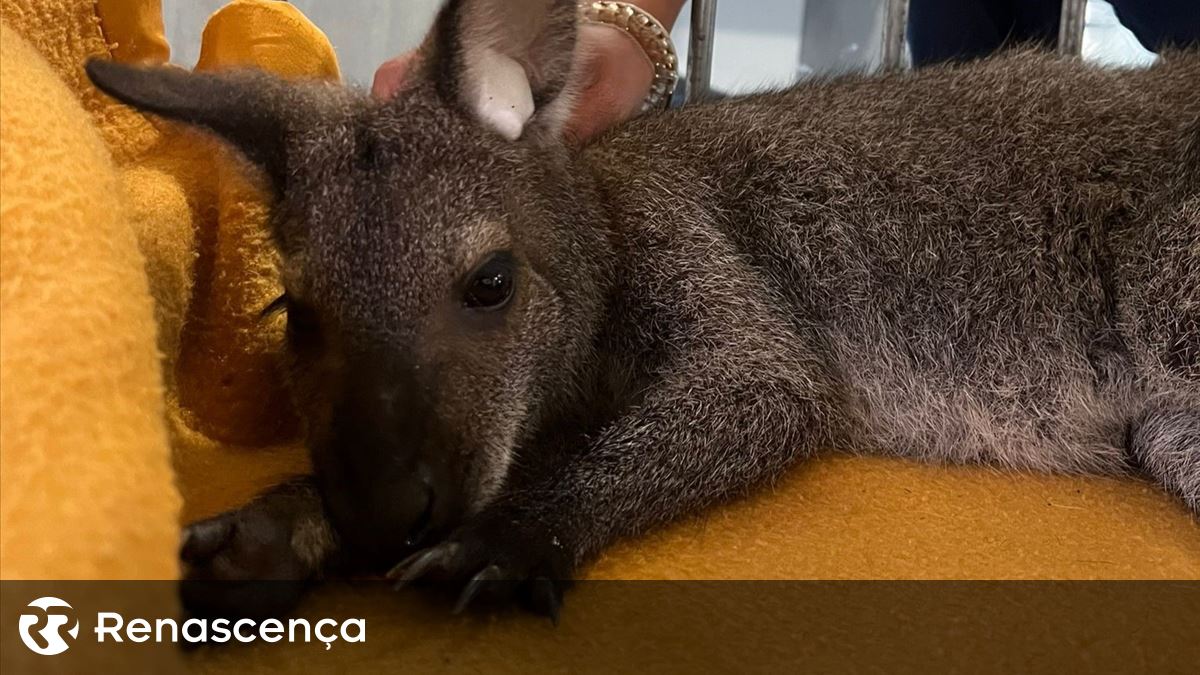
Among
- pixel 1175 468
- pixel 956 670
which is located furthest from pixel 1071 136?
pixel 956 670

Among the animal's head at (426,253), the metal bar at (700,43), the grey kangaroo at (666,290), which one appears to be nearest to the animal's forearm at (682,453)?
the grey kangaroo at (666,290)

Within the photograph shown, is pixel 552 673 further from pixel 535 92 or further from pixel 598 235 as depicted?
pixel 535 92

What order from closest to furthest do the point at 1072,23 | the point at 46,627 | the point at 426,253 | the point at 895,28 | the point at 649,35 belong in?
the point at 46,627 → the point at 426,253 → the point at 649,35 → the point at 1072,23 → the point at 895,28

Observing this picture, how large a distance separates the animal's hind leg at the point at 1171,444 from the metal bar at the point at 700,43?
4.90 feet

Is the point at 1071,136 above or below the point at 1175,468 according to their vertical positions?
above

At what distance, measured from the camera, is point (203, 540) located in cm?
118

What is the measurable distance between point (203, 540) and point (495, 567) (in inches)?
13.3

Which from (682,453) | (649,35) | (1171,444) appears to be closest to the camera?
(682,453)

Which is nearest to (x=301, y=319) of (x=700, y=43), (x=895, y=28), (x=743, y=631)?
(x=743, y=631)

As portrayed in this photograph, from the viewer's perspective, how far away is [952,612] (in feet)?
3.97

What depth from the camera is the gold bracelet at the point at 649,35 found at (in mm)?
2549

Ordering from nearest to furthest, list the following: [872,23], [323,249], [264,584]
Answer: [264,584] < [323,249] < [872,23]

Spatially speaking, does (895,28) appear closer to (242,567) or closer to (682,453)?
(682,453)

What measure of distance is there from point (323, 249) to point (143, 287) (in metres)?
0.28
